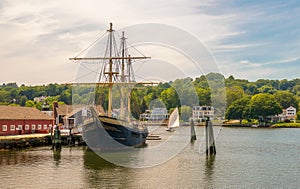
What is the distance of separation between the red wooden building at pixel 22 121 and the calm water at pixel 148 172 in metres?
10.4

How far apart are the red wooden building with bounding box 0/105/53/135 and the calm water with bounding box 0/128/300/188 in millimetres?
10385

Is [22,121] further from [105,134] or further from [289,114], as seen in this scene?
[289,114]

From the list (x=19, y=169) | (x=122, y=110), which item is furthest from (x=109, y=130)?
(x=19, y=169)

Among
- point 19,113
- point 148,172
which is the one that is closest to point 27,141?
point 19,113

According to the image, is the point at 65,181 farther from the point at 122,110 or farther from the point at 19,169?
the point at 122,110

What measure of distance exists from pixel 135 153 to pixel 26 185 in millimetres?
20445

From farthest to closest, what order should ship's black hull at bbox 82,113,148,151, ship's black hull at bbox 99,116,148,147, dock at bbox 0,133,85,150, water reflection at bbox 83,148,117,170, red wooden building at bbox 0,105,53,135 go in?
red wooden building at bbox 0,105,53,135
ship's black hull at bbox 99,116,148,147
ship's black hull at bbox 82,113,148,151
dock at bbox 0,133,85,150
water reflection at bbox 83,148,117,170

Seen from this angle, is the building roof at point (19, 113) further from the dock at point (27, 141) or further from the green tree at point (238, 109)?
the green tree at point (238, 109)

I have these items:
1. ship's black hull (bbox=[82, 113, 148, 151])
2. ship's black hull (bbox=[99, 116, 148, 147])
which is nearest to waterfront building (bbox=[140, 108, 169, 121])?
ship's black hull (bbox=[99, 116, 148, 147])

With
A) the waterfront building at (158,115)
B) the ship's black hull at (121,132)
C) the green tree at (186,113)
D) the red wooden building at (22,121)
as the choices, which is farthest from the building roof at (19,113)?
the waterfront building at (158,115)

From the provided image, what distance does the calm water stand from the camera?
30594 mm

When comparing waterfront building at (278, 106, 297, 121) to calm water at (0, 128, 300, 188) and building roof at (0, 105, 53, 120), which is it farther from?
calm water at (0, 128, 300, 188)

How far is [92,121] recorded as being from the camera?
51469 mm

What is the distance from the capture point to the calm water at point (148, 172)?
30.6 meters
